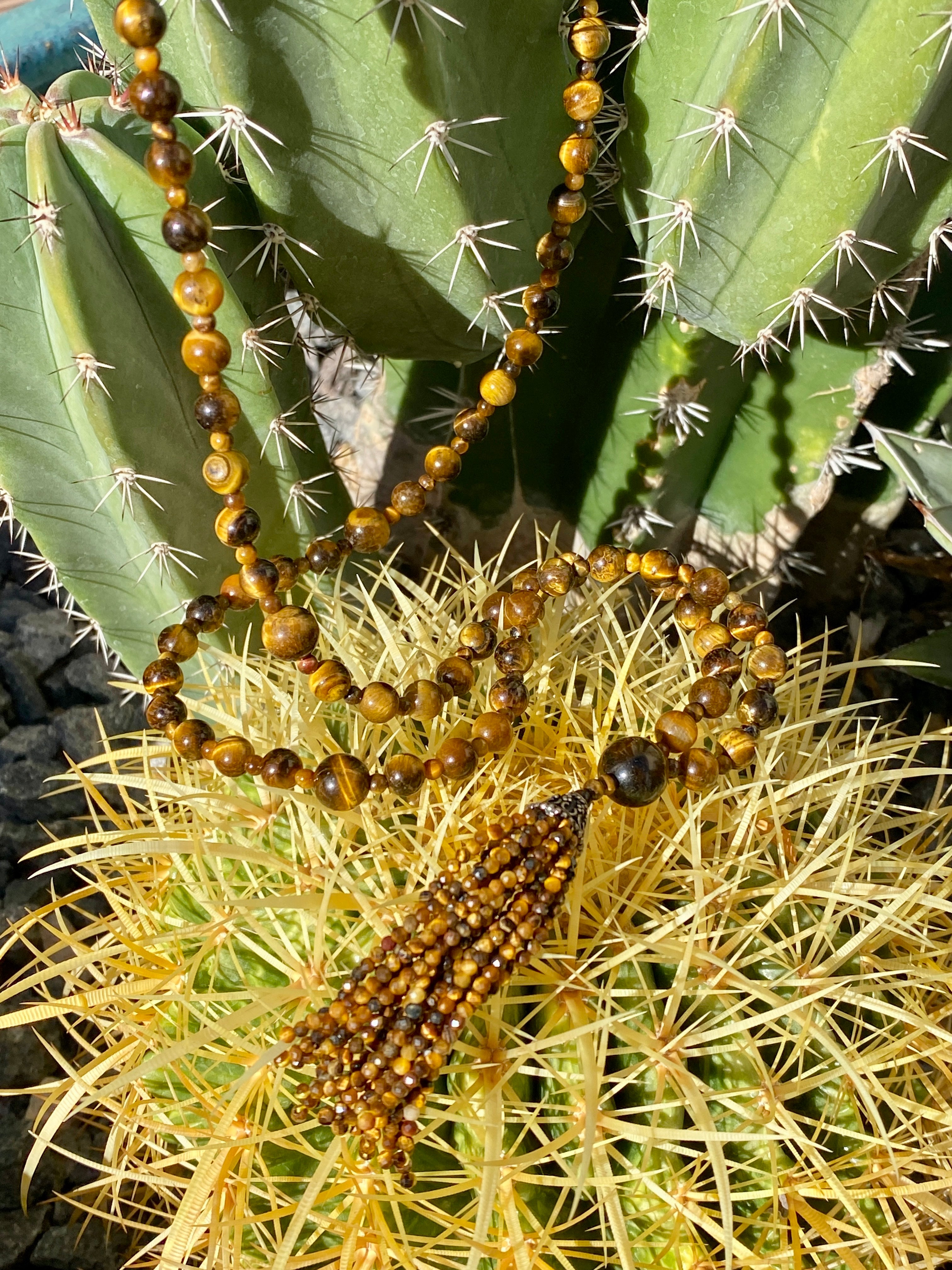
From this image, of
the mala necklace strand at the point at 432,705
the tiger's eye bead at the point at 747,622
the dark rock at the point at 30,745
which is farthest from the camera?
the dark rock at the point at 30,745

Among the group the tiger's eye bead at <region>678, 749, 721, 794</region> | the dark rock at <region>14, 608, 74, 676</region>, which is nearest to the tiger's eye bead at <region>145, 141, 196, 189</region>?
the tiger's eye bead at <region>678, 749, 721, 794</region>

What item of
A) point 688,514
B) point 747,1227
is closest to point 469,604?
point 688,514

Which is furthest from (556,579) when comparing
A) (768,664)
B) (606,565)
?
(768,664)

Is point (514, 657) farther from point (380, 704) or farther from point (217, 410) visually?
point (217, 410)

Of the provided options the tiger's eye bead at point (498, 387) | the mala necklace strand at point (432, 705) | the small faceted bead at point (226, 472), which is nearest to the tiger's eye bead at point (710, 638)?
the mala necklace strand at point (432, 705)

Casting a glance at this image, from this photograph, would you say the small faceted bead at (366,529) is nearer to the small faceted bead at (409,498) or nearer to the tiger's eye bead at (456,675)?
the small faceted bead at (409,498)
